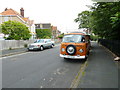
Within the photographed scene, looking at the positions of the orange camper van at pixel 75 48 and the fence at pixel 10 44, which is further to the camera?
the fence at pixel 10 44

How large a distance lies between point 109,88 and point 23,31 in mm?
21114

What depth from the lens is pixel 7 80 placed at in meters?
4.98

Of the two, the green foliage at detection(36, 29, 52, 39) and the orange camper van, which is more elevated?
the green foliage at detection(36, 29, 52, 39)

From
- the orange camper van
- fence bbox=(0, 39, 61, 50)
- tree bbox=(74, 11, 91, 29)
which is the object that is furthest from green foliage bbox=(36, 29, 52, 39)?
the orange camper van

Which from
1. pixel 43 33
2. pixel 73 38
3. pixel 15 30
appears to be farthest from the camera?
pixel 43 33

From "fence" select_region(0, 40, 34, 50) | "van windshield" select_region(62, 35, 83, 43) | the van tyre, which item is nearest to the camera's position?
the van tyre

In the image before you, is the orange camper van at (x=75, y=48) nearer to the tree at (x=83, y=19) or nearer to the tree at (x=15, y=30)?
the tree at (x=15, y=30)

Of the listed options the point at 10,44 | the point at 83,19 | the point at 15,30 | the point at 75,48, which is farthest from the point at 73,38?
the point at 83,19

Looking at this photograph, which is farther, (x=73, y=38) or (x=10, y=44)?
(x=10, y=44)

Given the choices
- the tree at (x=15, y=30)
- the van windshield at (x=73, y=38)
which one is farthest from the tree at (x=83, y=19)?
the van windshield at (x=73, y=38)

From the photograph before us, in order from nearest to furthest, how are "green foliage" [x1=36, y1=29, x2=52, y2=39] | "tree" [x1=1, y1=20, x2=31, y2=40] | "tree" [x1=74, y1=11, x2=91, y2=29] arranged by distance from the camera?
"tree" [x1=1, y1=20, x2=31, y2=40] → "tree" [x1=74, y1=11, x2=91, y2=29] → "green foliage" [x1=36, y1=29, x2=52, y2=39]

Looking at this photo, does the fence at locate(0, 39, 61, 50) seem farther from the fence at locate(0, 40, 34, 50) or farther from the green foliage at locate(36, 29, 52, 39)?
the green foliage at locate(36, 29, 52, 39)

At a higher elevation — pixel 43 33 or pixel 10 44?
pixel 43 33

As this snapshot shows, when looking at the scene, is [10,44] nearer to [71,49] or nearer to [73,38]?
[73,38]
